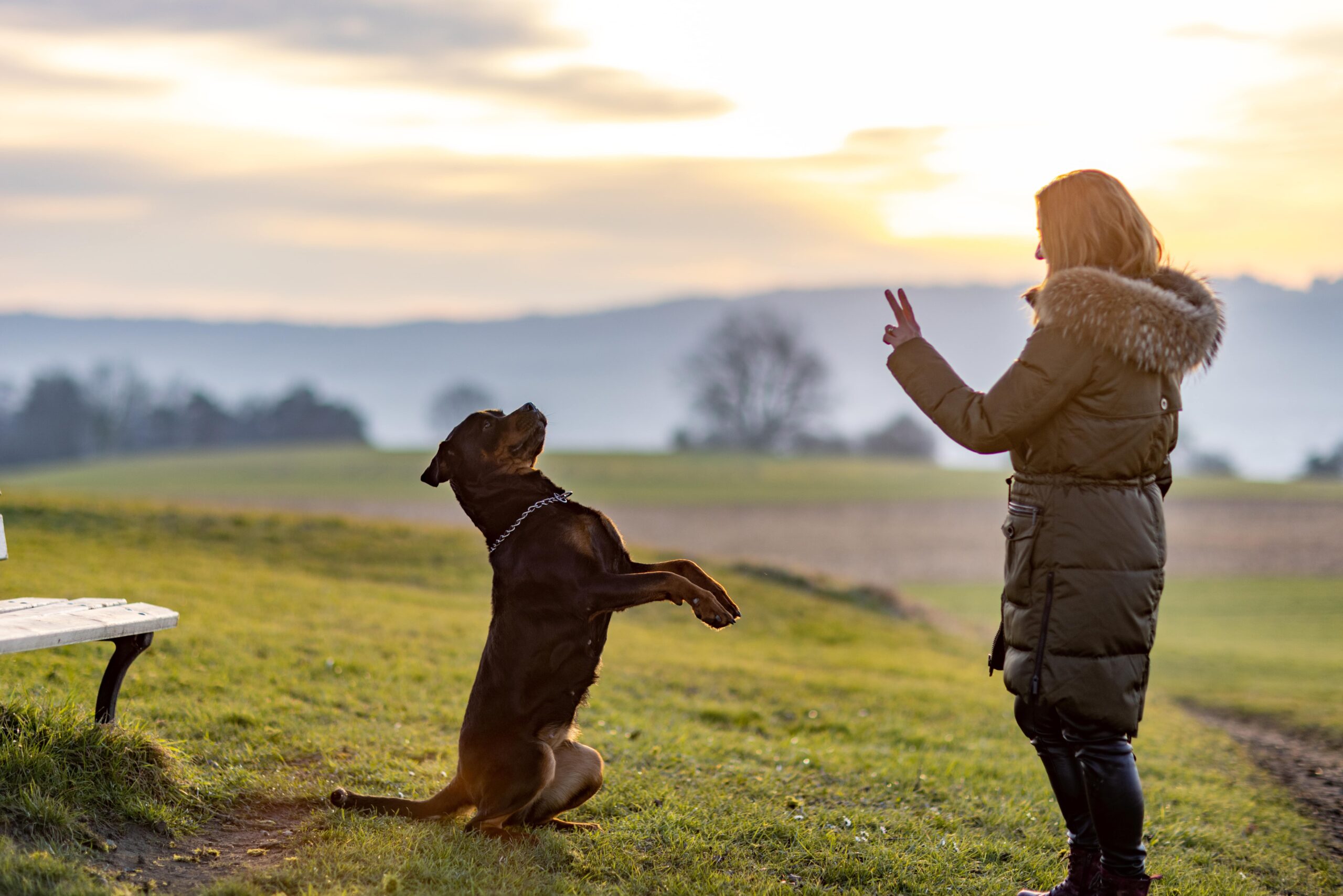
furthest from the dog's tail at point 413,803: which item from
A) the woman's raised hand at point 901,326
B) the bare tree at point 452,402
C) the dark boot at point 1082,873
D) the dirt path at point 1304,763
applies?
the bare tree at point 452,402

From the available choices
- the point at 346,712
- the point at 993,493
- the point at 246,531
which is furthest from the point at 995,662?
the point at 993,493

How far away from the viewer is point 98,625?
4469 millimetres

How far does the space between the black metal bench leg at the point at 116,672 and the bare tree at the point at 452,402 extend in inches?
3210

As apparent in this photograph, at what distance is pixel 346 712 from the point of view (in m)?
7.29

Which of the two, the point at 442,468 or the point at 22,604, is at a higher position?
the point at 442,468

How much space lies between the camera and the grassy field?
44.8 m

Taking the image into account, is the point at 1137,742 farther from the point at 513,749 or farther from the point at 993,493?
the point at 993,493

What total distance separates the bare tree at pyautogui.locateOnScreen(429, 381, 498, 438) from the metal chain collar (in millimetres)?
82236

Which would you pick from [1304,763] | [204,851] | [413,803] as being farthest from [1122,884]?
[1304,763]

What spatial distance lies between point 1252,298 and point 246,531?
85.2m

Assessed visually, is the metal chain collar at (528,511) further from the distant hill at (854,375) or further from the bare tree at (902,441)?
the bare tree at (902,441)

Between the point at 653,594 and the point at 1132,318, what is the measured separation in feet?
6.75

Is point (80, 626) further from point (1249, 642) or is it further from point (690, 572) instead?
point (1249, 642)

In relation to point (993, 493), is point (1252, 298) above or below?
above
